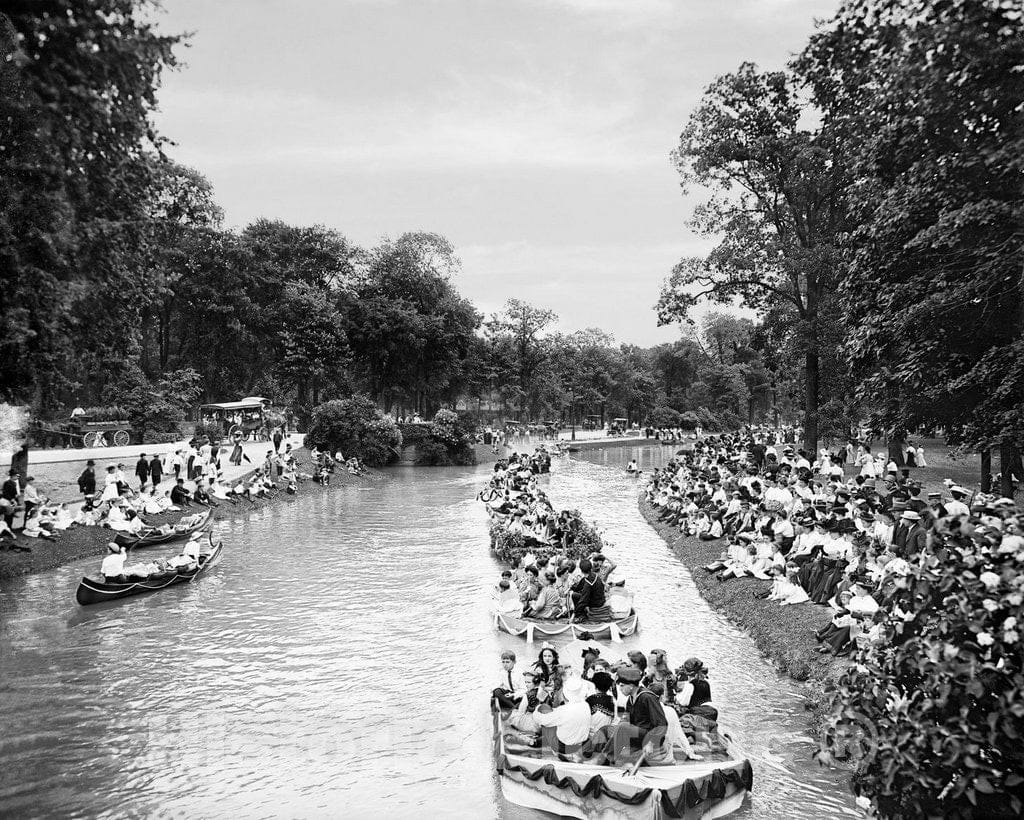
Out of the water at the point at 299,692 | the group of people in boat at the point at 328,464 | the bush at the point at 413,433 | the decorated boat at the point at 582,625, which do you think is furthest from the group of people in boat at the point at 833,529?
the bush at the point at 413,433

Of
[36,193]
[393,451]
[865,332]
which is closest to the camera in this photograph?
Answer: [36,193]

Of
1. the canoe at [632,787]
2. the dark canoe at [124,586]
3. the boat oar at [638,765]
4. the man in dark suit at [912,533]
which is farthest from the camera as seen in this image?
the dark canoe at [124,586]

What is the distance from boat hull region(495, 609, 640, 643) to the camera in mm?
Answer: 14375

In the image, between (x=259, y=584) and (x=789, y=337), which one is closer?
(x=259, y=584)

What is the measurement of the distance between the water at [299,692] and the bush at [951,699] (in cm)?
370

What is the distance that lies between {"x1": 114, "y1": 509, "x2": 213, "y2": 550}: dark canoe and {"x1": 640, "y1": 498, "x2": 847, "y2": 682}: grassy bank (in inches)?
636

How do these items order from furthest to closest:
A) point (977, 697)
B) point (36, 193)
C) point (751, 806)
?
point (36, 193), point (751, 806), point (977, 697)

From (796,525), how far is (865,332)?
201 inches

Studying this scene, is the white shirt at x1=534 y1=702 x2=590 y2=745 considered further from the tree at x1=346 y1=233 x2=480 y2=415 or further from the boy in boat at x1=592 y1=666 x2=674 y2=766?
the tree at x1=346 y1=233 x2=480 y2=415

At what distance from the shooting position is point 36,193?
1105 cm

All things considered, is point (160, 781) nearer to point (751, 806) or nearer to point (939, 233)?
point (751, 806)

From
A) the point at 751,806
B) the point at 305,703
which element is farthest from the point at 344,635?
the point at 751,806

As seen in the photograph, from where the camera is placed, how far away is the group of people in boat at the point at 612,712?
336 inches

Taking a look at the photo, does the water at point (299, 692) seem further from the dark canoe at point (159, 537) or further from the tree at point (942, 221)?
the tree at point (942, 221)
